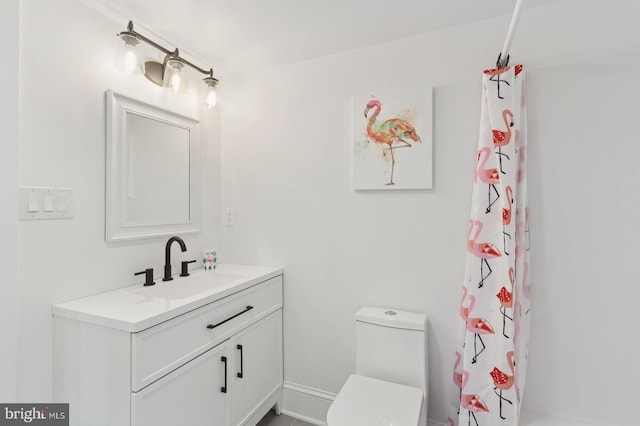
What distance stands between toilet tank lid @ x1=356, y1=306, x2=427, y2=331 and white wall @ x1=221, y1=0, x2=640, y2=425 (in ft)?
0.22

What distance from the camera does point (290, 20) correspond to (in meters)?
1.60

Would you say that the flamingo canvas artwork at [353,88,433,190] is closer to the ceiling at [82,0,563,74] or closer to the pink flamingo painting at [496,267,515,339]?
the ceiling at [82,0,563,74]

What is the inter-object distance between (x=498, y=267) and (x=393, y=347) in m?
0.67

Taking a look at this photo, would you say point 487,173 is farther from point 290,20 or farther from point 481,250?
point 290,20

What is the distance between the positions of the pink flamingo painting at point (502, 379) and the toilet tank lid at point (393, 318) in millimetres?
351

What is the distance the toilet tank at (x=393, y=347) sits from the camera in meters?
1.54

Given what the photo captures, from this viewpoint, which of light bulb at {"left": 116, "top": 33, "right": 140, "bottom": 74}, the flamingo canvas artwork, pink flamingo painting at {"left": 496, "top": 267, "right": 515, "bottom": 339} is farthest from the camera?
the flamingo canvas artwork

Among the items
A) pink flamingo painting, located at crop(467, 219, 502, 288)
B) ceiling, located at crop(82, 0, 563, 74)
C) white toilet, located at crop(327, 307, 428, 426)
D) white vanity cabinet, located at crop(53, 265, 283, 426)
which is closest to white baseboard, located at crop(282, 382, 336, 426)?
white vanity cabinet, located at crop(53, 265, 283, 426)

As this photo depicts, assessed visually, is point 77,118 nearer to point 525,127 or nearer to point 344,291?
point 344,291

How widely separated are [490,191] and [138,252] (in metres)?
1.89

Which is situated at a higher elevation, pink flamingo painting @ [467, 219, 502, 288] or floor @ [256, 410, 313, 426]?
pink flamingo painting @ [467, 219, 502, 288]

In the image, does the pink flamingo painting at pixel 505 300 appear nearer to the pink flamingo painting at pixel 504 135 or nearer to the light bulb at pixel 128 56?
the pink flamingo painting at pixel 504 135

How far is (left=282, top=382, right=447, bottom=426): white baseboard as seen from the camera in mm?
1893

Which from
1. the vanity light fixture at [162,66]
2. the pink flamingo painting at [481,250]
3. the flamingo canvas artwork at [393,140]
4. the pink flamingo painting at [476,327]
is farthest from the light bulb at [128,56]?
the pink flamingo painting at [476,327]
